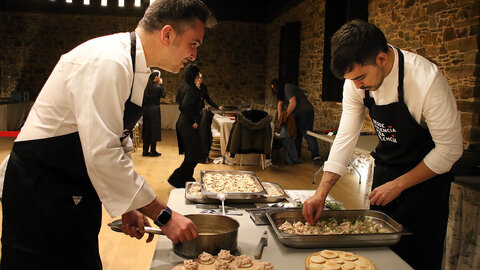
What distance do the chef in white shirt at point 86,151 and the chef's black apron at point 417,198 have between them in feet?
3.16

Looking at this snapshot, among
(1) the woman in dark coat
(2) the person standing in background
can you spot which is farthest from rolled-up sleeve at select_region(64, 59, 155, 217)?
(2) the person standing in background

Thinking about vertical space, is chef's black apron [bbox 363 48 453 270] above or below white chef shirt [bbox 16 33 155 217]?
below

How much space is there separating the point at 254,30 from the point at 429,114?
1155cm

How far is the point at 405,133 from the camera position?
1.77 metres

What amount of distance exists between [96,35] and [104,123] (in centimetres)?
1222

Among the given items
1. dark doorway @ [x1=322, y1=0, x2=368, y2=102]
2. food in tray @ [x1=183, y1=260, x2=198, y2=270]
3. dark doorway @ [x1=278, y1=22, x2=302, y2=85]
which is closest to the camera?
food in tray @ [x1=183, y1=260, x2=198, y2=270]

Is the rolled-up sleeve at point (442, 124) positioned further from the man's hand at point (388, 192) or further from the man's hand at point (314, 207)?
the man's hand at point (314, 207)

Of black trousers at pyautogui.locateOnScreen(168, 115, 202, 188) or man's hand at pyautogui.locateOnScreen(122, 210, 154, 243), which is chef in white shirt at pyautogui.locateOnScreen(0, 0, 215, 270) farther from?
black trousers at pyautogui.locateOnScreen(168, 115, 202, 188)

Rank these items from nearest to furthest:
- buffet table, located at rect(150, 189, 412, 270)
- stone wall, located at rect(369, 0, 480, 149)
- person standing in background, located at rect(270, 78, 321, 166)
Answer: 1. buffet table, located at rect(150, 189, 412, 270)
2. stone wall, located at rect(369, 0, 480, 149)
3. person standing in background, located at rect(270, 78, 321, 166)

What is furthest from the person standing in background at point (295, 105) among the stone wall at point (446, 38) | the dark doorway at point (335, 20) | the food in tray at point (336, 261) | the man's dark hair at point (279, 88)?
the food in tray at point (336, 261)

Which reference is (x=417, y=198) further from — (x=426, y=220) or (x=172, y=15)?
(x=172, y=15)

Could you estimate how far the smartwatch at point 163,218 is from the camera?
4.17 feet

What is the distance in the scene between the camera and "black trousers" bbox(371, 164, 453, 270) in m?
1.80

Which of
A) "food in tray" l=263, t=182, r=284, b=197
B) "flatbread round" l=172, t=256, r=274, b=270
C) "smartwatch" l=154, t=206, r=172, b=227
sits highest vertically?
"smartwatch" l=154, t=206, r=172, b=227
